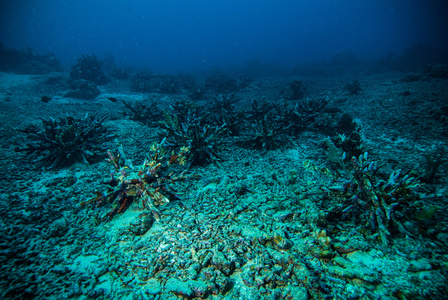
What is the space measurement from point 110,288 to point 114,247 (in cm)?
51

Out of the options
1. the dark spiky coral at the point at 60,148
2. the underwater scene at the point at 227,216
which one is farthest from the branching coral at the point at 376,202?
the dark spiky coral at the point at 60,148

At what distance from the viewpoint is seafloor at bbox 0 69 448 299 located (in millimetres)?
1667

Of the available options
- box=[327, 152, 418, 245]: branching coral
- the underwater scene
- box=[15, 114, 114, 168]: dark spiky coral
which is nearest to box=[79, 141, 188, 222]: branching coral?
the underwater scene

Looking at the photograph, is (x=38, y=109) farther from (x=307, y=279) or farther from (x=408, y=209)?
(x=408, y=209)

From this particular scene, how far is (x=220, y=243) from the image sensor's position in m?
2.11

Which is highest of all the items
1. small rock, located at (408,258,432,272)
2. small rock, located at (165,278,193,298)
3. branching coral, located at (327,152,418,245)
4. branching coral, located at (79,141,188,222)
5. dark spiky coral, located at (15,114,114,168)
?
dark spiky coral, located at (15,114,114,168)

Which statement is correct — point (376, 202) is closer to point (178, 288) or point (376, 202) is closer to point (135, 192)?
point (178, 288)

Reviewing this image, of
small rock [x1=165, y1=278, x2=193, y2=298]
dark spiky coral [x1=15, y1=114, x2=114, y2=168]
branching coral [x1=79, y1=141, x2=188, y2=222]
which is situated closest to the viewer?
small rock [x1=165, y1=278, x2=193, y2=298]

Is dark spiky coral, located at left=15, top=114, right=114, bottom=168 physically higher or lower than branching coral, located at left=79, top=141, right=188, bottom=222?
higher

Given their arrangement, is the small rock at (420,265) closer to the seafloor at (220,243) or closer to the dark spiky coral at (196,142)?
the seafloor at (220,243)

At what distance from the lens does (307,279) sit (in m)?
1.70

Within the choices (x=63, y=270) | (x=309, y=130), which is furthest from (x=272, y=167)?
(x=63, y=270)

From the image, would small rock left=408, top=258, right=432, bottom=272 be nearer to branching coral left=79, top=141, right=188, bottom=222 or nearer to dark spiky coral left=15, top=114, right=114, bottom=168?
branching coral left=79, top=141, right=188, bottom=222

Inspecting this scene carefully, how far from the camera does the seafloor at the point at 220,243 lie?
1.67 meters
